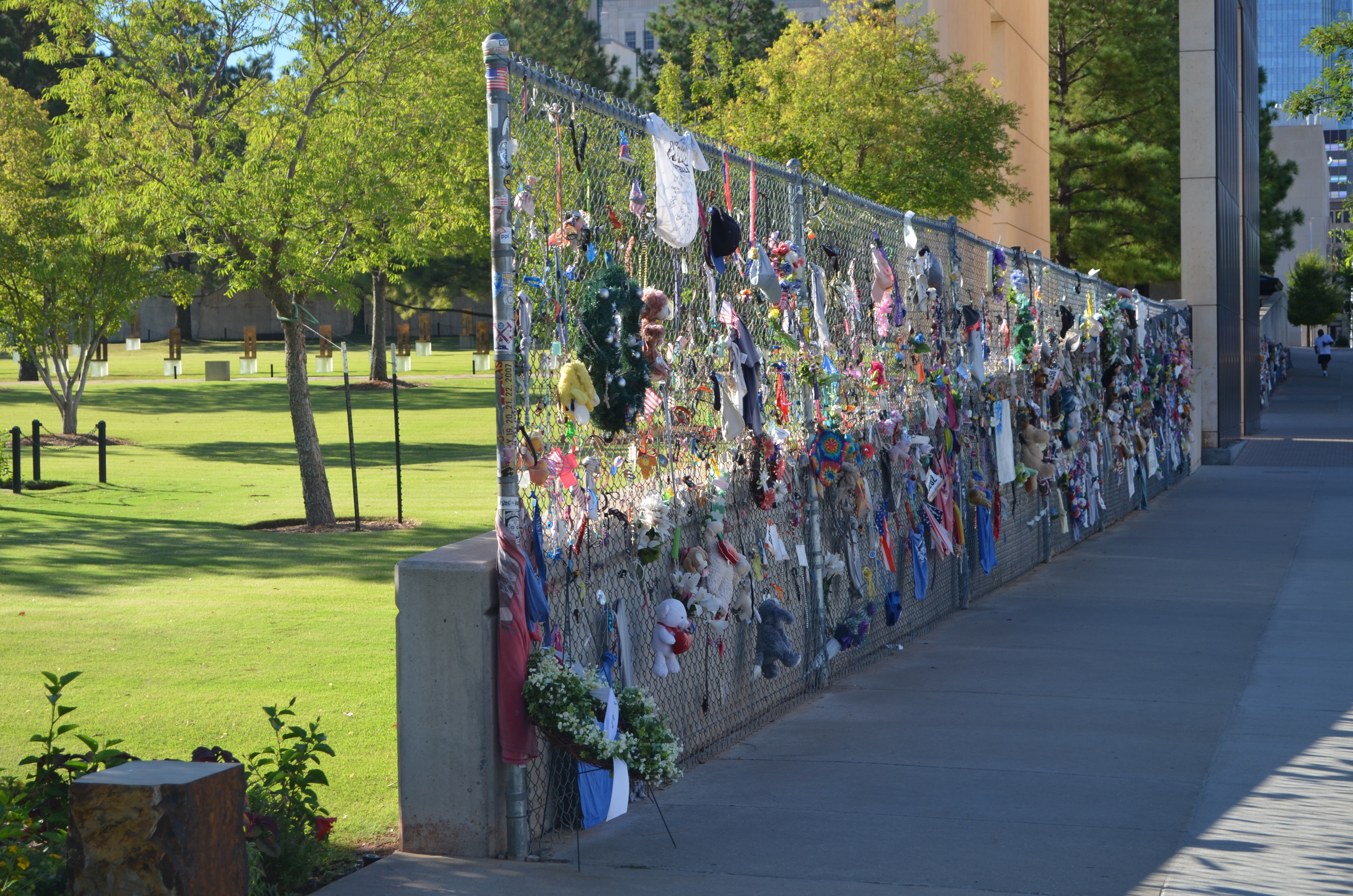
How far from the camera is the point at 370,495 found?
18.2m

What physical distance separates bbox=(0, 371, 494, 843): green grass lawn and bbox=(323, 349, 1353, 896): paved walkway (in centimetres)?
132

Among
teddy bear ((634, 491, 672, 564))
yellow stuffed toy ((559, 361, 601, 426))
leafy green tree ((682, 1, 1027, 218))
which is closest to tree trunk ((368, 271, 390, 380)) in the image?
leafy green tree ((682, 1, 1027, 218))

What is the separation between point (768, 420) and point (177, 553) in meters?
8.42

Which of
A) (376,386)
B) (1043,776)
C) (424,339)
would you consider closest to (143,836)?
(1043,776)

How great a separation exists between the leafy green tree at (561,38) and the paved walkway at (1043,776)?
38697 mm

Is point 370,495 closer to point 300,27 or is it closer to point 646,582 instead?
point 300,27

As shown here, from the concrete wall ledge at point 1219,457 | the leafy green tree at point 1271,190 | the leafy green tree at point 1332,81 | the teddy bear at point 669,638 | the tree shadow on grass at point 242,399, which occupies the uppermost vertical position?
the leafy green tree at point 1271,190

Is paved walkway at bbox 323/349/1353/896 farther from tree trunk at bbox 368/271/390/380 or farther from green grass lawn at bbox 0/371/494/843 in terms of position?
tree trunk at bbox 368/271/390/380

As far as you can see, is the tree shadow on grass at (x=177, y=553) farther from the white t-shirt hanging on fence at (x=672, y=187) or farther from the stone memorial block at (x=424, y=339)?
the stone memorial block at (x=424, y=339)

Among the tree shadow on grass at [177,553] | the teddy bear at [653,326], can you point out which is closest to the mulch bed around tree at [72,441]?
the tree shadow on grass at [177,553]

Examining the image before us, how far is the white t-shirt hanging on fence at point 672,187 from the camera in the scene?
592cm

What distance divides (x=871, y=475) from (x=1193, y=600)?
3.43 m

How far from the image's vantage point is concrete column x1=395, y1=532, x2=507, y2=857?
4.86 m

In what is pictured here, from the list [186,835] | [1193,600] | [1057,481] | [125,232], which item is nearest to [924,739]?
[186,835]
